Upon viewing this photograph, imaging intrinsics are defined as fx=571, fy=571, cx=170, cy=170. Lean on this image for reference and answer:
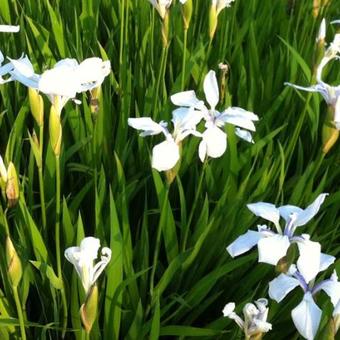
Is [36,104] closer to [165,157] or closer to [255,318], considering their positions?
[165,157]

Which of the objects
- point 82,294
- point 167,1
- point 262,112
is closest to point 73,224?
point 82,294

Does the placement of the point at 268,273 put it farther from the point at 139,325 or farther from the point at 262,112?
the point at 262,112

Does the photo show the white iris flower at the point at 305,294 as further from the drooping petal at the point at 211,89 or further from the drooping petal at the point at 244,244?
the drooping petal at the point at 211,89

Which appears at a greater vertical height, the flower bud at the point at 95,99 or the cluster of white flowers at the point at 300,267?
the flower bud at the point at 95,99

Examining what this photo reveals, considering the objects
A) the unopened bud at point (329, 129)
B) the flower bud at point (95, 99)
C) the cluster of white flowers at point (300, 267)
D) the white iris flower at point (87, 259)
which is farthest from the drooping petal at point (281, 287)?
the flower bud at point (95, 99)

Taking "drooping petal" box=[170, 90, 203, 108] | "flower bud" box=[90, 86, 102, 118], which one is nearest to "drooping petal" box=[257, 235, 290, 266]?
"drooping petal" box=[170, 90, 203, 108]

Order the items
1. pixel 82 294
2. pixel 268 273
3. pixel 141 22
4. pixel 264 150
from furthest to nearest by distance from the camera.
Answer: pixel 141 22, pixel 264 150, pixel 268 273, pixel 82 294

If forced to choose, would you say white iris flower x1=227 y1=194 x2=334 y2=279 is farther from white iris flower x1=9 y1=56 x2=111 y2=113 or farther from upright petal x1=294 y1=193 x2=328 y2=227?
white iris flower x1=9 y1=56 x2=111 y2=113
